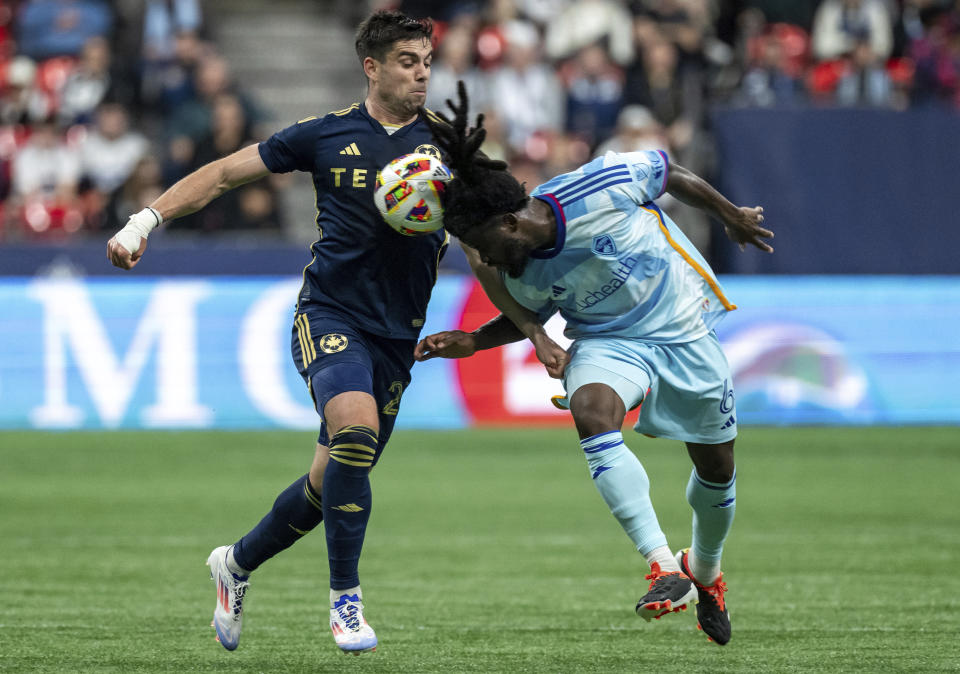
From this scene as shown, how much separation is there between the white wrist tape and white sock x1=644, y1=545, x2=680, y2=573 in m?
2.24

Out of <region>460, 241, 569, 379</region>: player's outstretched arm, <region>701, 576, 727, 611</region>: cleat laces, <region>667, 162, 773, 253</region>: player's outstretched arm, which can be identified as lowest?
<region>701, 576, 727, 611</region>: cleat laces

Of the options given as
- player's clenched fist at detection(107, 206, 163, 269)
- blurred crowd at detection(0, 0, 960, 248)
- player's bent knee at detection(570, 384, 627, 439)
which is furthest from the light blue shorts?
blurred crowd at detection(0, 0, 960, 248)

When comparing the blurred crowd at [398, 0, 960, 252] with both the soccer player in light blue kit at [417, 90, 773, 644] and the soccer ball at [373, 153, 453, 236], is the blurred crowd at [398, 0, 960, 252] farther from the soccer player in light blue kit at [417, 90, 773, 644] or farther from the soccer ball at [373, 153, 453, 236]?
the soccer ball at [373, 153, 453, 236]

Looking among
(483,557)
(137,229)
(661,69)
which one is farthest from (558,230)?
(661,69)

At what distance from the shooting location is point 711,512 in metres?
6.32

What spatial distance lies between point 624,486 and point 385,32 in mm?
2085

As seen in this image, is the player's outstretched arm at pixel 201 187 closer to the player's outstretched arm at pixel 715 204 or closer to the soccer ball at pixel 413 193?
the soccer ball at pixel 413 193

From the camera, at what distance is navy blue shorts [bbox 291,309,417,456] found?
5.92m

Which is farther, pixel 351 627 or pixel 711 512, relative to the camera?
pixel 711 512

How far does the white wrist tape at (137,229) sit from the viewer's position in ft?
18.8

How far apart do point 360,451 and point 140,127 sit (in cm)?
1285

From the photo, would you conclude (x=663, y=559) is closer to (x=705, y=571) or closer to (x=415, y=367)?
(x=705, y=571)

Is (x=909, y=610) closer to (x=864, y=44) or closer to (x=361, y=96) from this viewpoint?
(x=864, y=44)

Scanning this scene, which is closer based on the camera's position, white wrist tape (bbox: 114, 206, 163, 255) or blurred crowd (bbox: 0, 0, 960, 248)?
white wrist tape (bbox: 114, 206, 163, 255)
